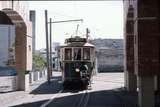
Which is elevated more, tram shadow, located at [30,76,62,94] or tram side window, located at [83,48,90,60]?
tram side window, located at [83,48,90,60]

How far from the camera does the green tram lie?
1339 inches

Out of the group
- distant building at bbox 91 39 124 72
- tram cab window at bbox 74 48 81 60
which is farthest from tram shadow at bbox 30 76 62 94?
distant building at bbox 91 39 124 72

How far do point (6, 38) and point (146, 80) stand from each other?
2003 inches

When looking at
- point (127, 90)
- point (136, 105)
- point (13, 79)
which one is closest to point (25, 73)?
point (13, 79)

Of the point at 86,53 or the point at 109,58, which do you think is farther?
the point at 109,58

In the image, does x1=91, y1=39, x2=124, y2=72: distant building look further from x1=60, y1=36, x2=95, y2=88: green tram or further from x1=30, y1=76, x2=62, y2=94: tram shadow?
x1=60, y1=36, x2=95, y2=88: green tram

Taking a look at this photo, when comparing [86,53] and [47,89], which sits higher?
[86,53]

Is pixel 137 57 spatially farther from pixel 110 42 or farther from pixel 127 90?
pixel 110 42

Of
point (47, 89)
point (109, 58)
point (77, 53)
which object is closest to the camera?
point (77, 53)

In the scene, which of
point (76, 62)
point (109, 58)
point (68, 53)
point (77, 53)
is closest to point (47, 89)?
point (76, 62)

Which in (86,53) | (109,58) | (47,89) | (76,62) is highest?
(86,53)

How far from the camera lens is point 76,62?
34.3 m

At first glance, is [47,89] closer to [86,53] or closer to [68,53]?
[68,53]

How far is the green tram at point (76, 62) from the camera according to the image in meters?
34.0
